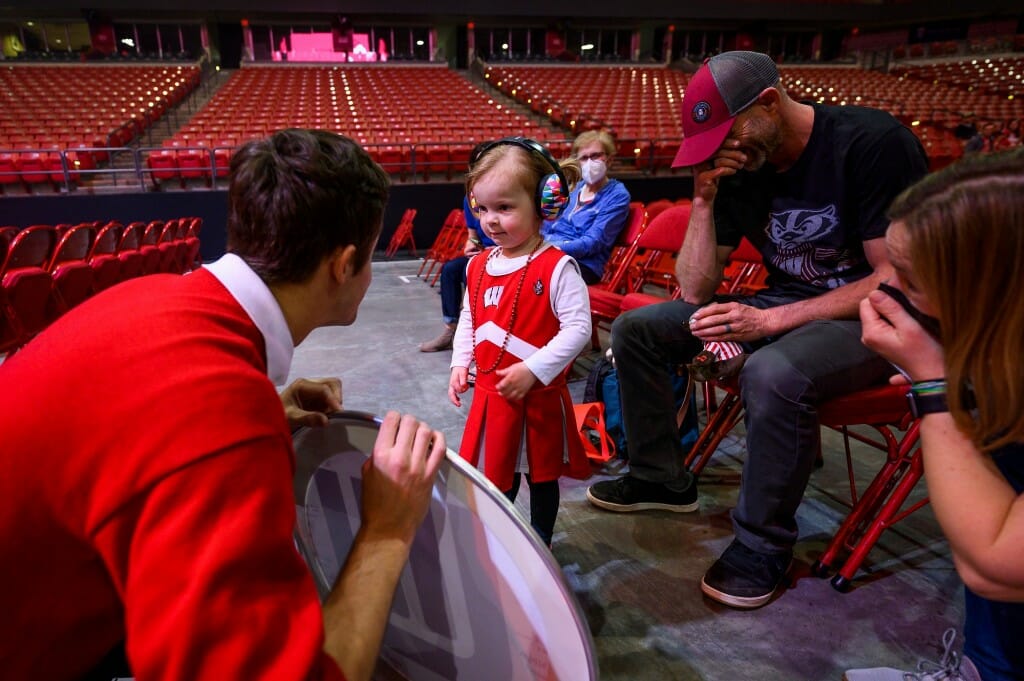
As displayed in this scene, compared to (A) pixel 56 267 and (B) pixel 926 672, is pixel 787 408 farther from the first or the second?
(A) pixel 56 267

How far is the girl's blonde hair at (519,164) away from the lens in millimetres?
1648

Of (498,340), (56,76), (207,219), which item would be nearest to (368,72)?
(56,76)

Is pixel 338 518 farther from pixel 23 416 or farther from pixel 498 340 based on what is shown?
pixel 498 340

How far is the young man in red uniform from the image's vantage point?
547 millimetres

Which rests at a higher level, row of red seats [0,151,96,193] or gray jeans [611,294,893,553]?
gray jeans [611,294,893,553]

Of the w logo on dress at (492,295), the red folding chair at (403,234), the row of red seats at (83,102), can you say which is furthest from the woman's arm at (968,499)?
the row of red seats at (83,102)

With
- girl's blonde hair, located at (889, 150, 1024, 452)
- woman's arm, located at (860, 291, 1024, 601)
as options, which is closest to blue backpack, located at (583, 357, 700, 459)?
woman's arm, located at (860, 291, 1024, 601)

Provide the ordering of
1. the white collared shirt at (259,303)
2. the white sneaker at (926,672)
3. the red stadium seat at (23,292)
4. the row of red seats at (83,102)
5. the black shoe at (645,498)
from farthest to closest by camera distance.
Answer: the row of red seats at (83,102), the red stadium seat at (23,292), the black shoe at (645,498), the white sneaker at (926,672), the white collared shirt at (259,303)

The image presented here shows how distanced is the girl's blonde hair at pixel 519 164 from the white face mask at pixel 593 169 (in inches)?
69.6

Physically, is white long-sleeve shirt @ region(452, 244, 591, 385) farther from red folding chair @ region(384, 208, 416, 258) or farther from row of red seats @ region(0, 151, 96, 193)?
row of red seats @ region(0, 151, 96, 193)

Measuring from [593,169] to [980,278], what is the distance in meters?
2.71

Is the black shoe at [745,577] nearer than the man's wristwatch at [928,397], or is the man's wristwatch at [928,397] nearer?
the man's wristwatch at [928,397]

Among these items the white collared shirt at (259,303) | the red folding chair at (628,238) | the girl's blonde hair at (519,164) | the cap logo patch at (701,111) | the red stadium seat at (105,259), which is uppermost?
the cap logo patch at (701,111)

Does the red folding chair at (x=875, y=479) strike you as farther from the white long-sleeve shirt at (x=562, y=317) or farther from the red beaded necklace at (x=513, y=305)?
the red beaded necklace at (x=513, y=305)
